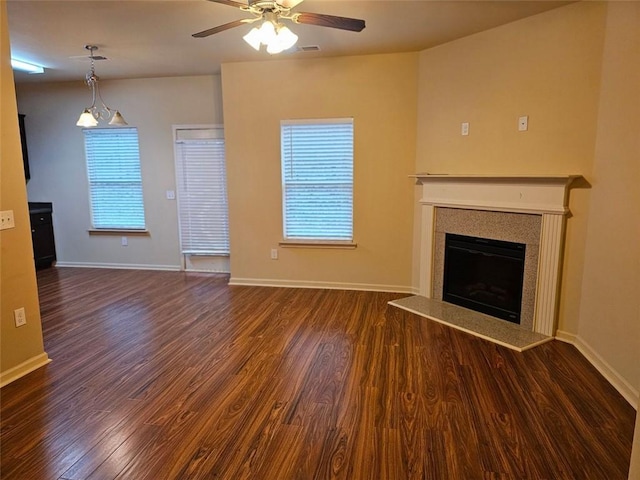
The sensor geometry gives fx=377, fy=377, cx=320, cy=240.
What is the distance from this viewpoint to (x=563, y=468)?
5.86 ft

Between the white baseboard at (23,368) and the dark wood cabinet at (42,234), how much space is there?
3471mm

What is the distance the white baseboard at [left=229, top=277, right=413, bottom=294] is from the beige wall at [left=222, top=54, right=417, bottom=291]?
1 cm

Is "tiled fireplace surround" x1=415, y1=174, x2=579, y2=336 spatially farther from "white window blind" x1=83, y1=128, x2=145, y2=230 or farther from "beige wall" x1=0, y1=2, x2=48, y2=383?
"white window blind" x1=83, y1=128, x2=145, y2=230

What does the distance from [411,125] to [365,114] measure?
530mm

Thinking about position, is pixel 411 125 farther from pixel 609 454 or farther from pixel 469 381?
pixel 609 454

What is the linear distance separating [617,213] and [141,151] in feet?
18.0

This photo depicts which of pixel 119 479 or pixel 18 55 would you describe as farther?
pixel 18 55

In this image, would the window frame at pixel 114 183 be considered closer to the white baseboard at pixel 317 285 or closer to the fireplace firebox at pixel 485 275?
the white baseboard at pixel 317 285

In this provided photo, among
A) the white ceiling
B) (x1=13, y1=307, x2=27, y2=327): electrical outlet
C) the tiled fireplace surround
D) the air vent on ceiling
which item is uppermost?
the air vent on ceiling

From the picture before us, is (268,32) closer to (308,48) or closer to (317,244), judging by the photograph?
(308,48)

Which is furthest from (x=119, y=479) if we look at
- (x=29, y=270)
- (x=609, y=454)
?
(x=609, y=454)

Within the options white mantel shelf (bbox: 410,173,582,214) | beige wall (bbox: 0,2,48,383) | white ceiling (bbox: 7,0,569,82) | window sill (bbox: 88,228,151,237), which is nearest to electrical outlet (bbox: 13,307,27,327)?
beige wall (bbox: 0,2,48,383)

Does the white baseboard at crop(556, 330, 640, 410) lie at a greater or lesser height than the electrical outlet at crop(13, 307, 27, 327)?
lesser

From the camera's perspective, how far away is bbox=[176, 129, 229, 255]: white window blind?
5.18m
